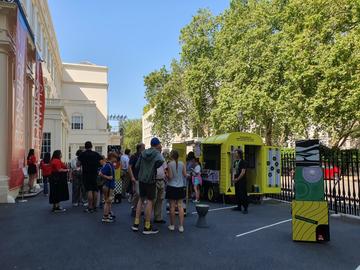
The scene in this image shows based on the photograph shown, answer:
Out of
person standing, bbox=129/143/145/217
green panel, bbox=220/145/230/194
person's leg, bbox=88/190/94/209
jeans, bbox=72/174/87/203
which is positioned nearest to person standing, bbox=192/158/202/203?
green panel, bbox=220/145/230/194

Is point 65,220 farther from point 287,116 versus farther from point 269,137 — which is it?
point 269,137

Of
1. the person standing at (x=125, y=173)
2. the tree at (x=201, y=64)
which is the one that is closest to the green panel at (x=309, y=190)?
the person standing at (x=125, y=173)

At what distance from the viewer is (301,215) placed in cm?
759

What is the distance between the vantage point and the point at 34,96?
18.6 meters

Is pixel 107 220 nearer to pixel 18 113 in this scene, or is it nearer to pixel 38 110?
pixel 18 113

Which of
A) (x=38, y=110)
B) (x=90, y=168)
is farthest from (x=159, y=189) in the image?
(x=38, y=110)

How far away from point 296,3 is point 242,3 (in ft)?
40.5

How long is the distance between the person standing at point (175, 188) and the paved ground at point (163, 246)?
345mm

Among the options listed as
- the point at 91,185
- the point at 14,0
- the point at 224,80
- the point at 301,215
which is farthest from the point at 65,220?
the point at 224,80

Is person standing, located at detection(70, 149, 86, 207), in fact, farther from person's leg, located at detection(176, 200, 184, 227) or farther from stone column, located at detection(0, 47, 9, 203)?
person's leg, located at detection(176, 200, 184, 227)

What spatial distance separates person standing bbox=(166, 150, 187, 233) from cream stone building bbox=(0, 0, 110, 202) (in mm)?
6962

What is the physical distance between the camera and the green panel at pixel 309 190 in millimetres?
7773

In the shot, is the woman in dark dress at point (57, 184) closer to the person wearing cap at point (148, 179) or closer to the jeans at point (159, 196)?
the jeans at point (159, 196)

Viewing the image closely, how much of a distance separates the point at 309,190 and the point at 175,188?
261 centimetres
